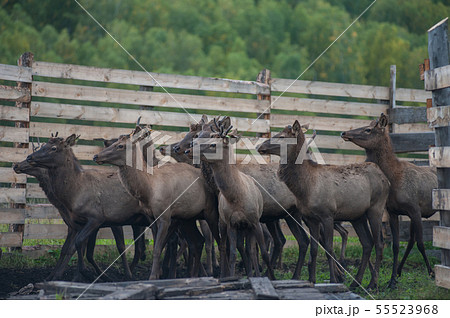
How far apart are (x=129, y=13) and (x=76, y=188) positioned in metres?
53.1

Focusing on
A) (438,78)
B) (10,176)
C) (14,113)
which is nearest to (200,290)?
(438,78)

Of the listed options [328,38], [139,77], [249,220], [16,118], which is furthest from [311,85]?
[328,38]

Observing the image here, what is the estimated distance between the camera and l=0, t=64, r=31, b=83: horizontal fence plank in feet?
39.3

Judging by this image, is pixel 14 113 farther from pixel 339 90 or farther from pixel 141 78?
pixel 339 90

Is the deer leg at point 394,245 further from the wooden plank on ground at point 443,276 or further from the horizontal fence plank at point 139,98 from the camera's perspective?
the horizontal fence plank at point 139,98

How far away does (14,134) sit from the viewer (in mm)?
11938

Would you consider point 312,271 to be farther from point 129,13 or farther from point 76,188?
→ point 129,13

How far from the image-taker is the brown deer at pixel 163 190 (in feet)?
32.8

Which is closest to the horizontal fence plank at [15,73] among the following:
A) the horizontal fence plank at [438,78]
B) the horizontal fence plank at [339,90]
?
the horizontal fence plank at [339,90]

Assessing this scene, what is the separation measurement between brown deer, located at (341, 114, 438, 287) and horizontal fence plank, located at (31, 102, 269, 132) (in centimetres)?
311

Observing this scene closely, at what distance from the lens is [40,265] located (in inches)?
456

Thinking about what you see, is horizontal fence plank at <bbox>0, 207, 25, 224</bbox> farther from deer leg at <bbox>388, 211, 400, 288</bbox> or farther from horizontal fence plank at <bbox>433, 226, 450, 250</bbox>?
horizontal fence plank at <bbox>433, 226, 450, 250</bbox>

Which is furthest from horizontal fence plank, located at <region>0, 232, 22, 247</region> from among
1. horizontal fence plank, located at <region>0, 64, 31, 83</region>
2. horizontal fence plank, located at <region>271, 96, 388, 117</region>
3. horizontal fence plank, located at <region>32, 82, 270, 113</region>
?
horizontal fence plank, located at <region>271, 96, 388, 117</region>

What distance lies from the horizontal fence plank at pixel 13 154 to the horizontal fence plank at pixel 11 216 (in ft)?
3.36
